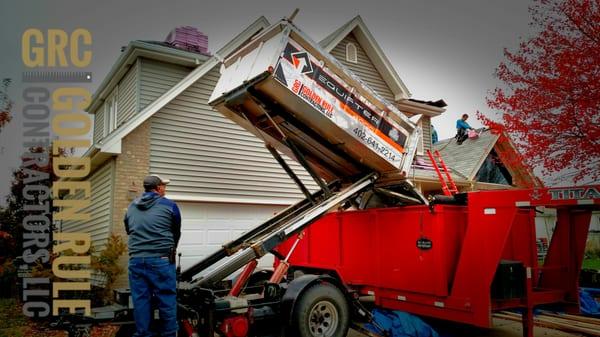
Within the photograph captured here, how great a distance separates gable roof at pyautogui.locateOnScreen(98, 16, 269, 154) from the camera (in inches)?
405

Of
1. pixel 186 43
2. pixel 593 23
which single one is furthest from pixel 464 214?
pixel 186 43

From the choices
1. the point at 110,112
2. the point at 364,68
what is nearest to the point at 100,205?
the point at 110,112

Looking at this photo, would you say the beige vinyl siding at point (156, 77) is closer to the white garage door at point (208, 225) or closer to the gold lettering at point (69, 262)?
the white garage door at point (208, 225)

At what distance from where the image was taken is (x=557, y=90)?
10203mm

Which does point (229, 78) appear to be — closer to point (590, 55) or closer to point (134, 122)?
point (134, 122)

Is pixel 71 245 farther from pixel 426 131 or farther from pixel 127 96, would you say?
pixel 426 131

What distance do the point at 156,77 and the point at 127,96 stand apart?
4.12ft

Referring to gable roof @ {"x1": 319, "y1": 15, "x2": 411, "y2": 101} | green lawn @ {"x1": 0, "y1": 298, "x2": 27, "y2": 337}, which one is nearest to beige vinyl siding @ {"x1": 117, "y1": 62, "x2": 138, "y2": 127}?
green lawn @ {"x1": 0, "y1": 298, "x2": 27, "y2": 337}

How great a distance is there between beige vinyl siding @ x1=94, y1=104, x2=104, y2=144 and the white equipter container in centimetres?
1023

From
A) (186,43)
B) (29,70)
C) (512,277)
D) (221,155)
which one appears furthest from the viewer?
(186,43)

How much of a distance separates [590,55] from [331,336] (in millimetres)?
7925

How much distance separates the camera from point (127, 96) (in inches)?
523

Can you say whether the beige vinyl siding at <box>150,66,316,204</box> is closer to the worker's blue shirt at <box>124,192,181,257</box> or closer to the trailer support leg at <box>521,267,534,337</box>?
the worker's blue shirt at <box>124,192,181,257</box>

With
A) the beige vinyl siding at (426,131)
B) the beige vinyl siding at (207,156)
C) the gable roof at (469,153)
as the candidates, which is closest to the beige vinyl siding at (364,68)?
the beige vinyl siding at (426,131)
